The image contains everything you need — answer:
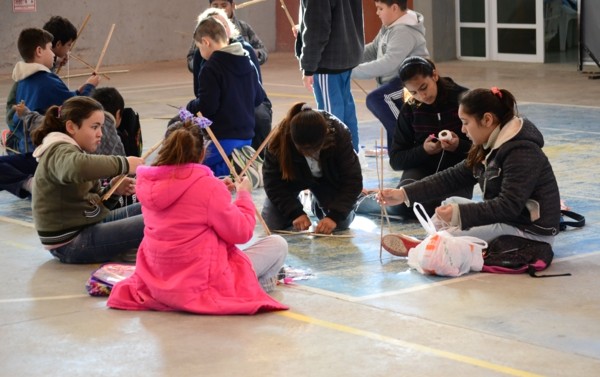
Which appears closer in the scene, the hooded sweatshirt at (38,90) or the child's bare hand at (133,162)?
the child's bare hand at (133,162)

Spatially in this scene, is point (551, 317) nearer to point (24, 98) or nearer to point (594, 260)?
point (594, 260)

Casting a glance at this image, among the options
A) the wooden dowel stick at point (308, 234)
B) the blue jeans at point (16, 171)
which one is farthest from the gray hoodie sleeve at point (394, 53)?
the blue jeans at point (16, 171)

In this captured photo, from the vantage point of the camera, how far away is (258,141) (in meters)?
9.05

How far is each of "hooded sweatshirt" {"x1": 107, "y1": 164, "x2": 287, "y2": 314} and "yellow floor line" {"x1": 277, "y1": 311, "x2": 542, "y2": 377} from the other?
0.64ft

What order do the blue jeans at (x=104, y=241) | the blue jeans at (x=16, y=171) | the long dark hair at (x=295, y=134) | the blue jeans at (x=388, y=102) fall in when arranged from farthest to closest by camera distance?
the blue jeans at (x=388, y=102), the blue jeans at (x=16, y=171), the long dark hair at (x=295, y=134), the blue jeans at (x=104, y=241)

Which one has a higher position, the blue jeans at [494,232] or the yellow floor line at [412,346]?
the blue jeans at [494,232]

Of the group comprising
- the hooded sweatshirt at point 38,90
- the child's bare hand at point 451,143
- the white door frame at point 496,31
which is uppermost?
the hooded sweatshirt at point 38,90

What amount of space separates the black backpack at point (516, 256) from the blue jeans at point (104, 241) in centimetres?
186

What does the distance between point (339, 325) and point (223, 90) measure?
148 inches

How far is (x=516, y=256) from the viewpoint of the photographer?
5.64 metres

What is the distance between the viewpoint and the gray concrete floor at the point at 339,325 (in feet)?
14.2

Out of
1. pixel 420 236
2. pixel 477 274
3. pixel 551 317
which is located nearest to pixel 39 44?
pixel 420 236

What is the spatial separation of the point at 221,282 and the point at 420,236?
5.97 feet

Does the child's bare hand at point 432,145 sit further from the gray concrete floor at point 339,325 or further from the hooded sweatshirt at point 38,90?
the hooded sweatshirt at point 38,90
